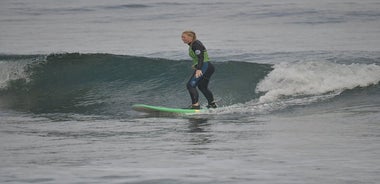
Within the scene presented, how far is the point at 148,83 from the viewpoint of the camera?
20.7m

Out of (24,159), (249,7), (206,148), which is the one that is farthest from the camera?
(249,7)

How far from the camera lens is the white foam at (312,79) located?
17.8m

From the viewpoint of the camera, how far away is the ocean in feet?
29.0

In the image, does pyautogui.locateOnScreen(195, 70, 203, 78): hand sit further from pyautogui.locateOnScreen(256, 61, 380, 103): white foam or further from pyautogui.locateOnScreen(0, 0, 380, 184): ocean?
pyautogui.locateOnScreen(256, 61, 380, 103): white foam

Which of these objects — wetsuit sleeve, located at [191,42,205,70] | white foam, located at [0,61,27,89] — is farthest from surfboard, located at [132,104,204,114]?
white foam, located at [0,61,27,89]

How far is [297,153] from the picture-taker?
31.7 feet

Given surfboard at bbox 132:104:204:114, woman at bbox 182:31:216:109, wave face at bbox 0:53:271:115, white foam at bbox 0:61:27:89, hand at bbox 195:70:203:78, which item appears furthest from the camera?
white foam at bbox 0:61:27:89

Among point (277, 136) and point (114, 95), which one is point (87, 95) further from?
point (277, 136)

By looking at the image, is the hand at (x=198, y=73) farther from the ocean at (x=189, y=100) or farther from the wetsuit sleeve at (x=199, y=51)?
the ocean at (x=189, y=100)

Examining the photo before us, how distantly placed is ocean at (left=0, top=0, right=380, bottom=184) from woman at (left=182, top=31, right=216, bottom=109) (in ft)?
1.79

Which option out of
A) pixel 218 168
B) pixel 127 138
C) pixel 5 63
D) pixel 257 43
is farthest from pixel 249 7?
pixel 218 168

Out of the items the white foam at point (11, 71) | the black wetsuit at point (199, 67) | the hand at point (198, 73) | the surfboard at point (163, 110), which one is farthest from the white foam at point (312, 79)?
the white foam at point (11, 71)

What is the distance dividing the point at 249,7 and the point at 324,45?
1929 cm

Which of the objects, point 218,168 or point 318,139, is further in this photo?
point 318,139
